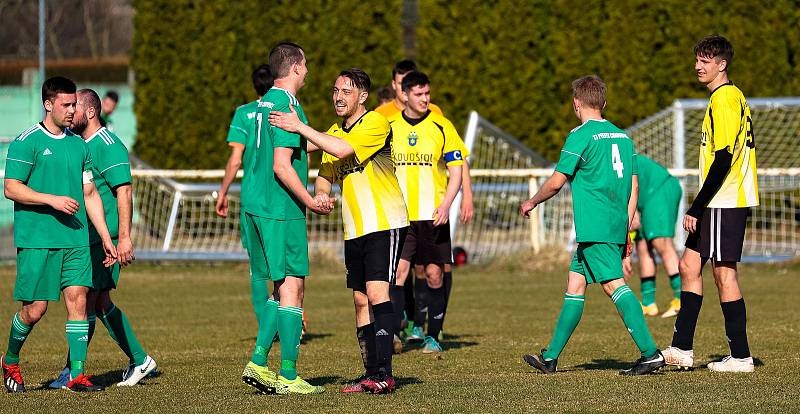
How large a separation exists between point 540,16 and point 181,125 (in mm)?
6757

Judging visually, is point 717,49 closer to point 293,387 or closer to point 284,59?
point 284,59

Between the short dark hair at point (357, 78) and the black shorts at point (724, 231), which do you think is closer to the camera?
the short dark hair at point (357, 78)

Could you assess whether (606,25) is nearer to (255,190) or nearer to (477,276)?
(477,276)

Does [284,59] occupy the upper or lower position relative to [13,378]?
upper

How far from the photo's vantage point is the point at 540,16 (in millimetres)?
22703

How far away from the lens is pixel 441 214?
33.3ft

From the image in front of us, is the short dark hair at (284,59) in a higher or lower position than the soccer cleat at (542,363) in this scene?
higher

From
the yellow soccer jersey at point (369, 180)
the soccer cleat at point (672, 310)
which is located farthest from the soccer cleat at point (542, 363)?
the soccer cleat at point (672, 310)

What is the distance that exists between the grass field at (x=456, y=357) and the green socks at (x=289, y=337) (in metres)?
0.21

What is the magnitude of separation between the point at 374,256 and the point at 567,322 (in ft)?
5.08

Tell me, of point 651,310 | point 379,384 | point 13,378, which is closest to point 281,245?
point 379,384

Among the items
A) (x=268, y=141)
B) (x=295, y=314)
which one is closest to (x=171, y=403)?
(x=295, y=314)

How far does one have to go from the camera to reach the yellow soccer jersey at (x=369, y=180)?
7.69 metres

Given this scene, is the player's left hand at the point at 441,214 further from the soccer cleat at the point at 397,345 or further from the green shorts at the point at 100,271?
the green shorts at the point at 100,271
